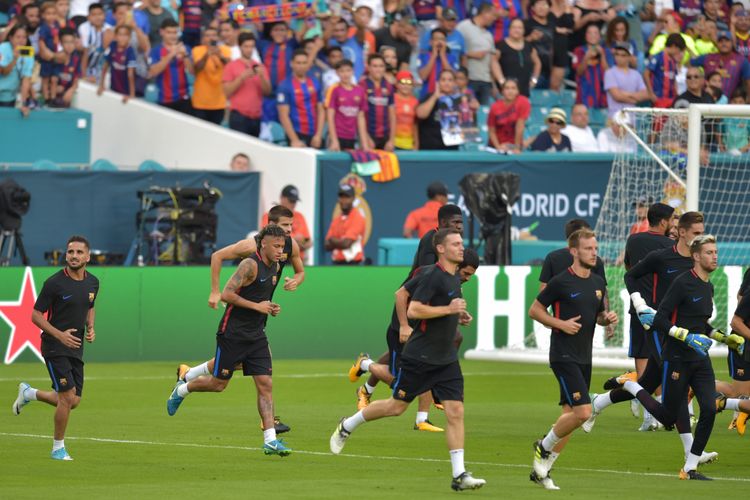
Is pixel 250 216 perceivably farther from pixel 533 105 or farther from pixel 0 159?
pixel 533 105

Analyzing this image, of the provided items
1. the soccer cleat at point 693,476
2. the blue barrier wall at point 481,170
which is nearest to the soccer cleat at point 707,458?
the soccer cleat at point 693,476

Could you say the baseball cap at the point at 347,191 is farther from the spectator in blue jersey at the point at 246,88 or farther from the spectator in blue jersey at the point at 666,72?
the spectator in blue jersey at the point at 666,72

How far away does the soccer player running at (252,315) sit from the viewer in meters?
14.2

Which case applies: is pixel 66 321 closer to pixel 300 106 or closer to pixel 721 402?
pixel 721 402

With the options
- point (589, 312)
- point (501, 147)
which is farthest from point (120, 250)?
point (589, 312)

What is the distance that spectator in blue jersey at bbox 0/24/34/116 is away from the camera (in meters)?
26.5

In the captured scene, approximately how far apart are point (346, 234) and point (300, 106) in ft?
9.69

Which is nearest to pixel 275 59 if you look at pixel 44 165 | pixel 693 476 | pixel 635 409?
pixel 44 165

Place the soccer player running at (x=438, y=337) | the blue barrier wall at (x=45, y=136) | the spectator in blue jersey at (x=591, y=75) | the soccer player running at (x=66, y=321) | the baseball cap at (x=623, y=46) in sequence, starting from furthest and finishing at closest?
the spectator in blue jersey at (x=591, y=75)
the baseball cap at (x=623, y=46)
the blue barrier wall at (x=45, y=136)
the soccer player running at (x=66, y=321)
the soccer player running at (x=438, y=337)

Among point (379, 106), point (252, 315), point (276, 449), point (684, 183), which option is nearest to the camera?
point (276, 449)

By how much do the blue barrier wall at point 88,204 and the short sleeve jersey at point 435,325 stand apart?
47.5 feet

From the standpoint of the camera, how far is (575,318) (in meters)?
12.8

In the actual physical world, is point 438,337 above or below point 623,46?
below

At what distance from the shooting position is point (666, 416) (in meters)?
13.2
